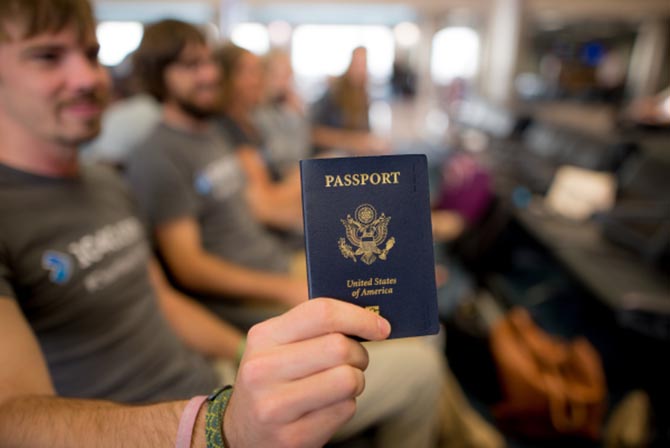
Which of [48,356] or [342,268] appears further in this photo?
[48,356]

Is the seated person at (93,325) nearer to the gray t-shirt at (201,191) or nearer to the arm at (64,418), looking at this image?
the arm at (64,418)

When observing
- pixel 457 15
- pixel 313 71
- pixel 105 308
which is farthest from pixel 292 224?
pixel 313 71

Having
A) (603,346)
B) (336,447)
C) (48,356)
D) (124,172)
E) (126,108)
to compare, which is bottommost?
(603,346)

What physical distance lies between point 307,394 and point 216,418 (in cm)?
13

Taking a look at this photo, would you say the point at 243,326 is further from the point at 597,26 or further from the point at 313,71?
the point at 597,26

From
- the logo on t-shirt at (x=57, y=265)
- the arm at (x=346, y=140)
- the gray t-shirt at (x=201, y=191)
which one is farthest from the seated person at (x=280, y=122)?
the logo on t-shirt at (x=57, y=265)

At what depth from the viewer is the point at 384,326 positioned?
1.87ft

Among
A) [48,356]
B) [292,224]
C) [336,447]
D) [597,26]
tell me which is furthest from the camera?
[597,26]

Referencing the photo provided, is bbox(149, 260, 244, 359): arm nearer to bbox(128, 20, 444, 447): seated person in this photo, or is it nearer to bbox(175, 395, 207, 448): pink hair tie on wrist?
bbox(128, 20, 444, 447): seated person

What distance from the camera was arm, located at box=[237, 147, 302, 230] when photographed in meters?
2.51

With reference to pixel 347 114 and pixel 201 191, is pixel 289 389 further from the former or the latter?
pixel 347 114

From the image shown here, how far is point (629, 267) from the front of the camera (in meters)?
1.96

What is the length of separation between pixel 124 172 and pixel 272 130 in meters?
1.92

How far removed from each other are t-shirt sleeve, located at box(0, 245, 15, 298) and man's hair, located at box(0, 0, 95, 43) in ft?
1.35
